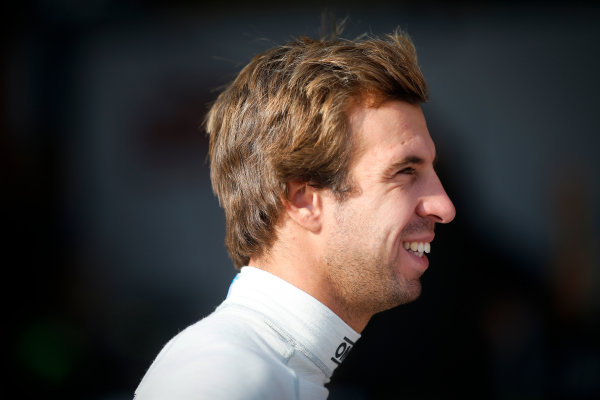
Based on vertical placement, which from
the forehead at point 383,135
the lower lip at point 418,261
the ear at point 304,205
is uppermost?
the forehead at point 383,135

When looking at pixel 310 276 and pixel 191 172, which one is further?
pixel 191 172

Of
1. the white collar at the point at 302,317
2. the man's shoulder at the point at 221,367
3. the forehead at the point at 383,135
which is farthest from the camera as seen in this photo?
the forehead at the point at 383,135

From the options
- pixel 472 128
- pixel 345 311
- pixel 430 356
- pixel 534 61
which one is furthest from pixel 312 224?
pixel 534 61

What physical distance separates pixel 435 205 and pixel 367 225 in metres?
0.21

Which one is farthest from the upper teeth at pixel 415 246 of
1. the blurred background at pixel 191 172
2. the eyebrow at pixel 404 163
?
the blurred background at pixel 191 172

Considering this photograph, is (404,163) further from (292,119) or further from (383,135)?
(292,119)

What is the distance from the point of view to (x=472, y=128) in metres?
3.81

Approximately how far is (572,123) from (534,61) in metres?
0.45

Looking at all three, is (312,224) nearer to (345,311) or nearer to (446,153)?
(345,311)

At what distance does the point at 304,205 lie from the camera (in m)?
1.64

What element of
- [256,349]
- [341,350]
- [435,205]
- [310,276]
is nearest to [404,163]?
[435,205]

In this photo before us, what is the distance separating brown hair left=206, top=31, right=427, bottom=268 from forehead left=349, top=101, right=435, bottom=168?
0.03m

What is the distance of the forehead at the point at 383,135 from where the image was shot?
1.60 m

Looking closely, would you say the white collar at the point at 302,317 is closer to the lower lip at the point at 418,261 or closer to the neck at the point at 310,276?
the neck at the point at 310,276
